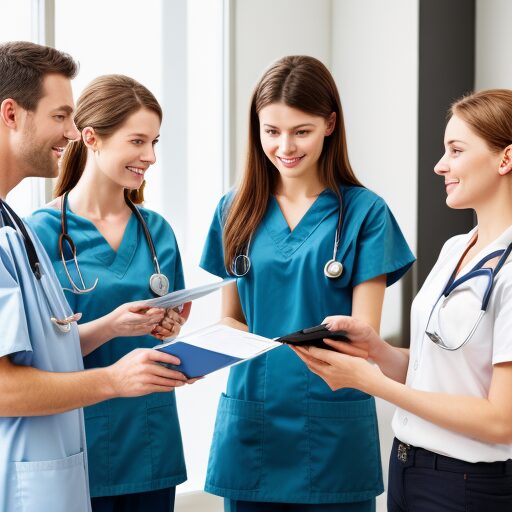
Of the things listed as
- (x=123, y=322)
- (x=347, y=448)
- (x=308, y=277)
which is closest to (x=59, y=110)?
(x=123, y=322)

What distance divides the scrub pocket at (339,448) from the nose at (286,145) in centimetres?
59

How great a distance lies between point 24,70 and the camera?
139cm

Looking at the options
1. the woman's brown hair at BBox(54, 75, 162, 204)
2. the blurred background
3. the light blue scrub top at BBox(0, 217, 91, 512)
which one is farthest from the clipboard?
the blurred background

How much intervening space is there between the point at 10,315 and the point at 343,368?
2.02 feet

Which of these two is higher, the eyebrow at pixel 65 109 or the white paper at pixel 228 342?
the eyebrow at pixel 65 109

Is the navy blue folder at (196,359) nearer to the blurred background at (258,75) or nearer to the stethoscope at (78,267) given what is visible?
the stethoscope at (78,267)

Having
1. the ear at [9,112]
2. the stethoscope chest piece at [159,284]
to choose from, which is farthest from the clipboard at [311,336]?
the ear at [9,112]

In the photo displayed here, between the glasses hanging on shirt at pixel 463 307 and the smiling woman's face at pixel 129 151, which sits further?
the smiling woman's face at pixel 129 151

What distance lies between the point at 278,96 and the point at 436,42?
4.26 feet

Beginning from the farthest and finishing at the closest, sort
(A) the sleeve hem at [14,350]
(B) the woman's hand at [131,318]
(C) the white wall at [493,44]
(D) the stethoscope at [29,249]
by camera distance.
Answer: (C) the white wall at [493,44]
(B) the woman's hand at [131,318]
(D) the stethoscope at [29,249]
(A) the sleeve hem at [14,350]

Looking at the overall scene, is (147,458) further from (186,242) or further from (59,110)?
(186,242)

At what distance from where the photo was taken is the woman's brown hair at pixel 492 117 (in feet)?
4.82

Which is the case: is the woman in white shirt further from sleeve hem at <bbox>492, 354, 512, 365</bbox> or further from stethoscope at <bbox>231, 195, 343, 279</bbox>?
stethoscope at <bbox>231, 195, 343, 279</bbox>

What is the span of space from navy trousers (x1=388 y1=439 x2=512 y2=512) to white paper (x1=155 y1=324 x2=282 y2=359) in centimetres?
37
